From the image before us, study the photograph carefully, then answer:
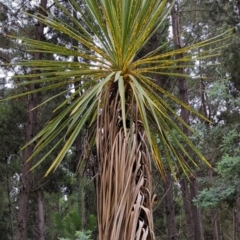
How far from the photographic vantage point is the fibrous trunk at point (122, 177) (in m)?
1.92

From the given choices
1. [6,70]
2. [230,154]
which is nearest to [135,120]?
[230,154]

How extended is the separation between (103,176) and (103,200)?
11cm

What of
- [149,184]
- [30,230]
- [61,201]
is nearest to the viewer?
[149,184]

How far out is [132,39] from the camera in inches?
87.7

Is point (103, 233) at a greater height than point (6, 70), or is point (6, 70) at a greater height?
point (6, 70)

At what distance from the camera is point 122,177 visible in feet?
6.58

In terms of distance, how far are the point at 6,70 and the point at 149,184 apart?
34.5ft

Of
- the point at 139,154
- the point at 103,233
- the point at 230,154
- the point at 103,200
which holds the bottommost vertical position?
the point at 230,154

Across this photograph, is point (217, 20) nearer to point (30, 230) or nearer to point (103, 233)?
point (103, 233)

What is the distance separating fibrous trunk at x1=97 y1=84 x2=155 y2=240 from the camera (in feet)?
6.28

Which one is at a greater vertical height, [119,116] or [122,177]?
[119,116]

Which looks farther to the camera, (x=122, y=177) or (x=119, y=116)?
(x=119, y=116)

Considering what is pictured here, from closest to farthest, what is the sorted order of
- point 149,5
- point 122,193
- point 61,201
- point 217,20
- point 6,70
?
point 122,193, point 149,5, point 217,20, point 6,70, point 61,201

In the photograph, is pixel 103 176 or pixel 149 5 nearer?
pixel 103 176
